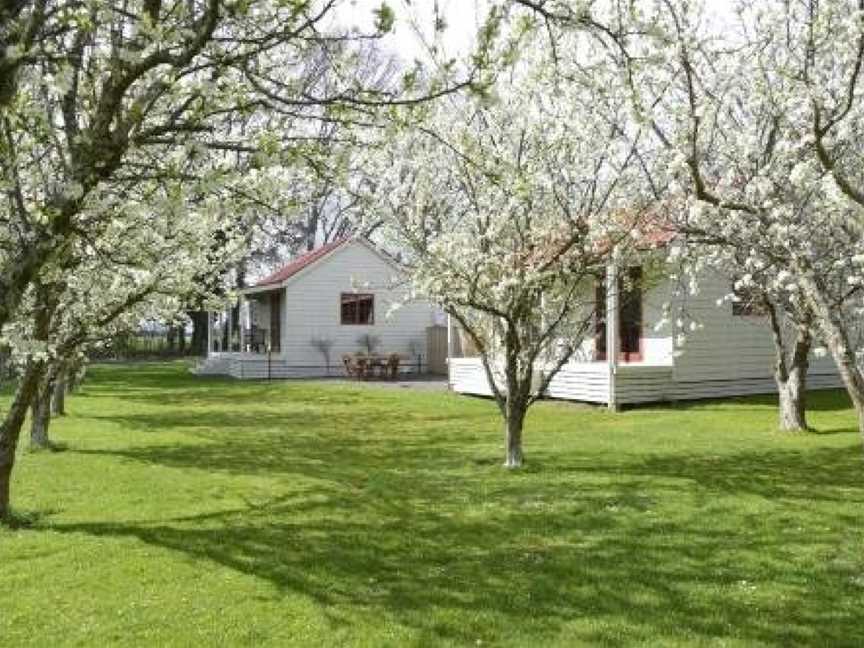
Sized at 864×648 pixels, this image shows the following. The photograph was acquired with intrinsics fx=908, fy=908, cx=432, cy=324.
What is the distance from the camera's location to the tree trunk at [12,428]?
9.96m

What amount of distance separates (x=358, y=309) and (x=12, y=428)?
28.9 metres

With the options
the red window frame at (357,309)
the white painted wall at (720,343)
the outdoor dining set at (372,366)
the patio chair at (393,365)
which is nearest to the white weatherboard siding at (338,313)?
the red window frame at (357,309)

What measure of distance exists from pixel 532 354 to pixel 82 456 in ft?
25.6

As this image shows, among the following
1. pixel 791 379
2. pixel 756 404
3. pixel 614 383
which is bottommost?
pixel 756 404

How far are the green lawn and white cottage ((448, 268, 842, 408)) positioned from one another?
13.2 ft

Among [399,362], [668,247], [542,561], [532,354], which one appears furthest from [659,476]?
[399,362]

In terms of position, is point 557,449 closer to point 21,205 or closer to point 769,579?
point 769,579

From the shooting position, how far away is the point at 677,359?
2238 cm

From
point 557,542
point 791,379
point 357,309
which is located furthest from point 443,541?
point 357,309

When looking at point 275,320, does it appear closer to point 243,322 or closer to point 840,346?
point 243,322

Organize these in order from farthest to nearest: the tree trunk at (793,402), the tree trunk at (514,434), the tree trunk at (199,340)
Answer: the tree trunk at (199,340) < the tree trunk at (793,402) < the tree trunk at (514,434)

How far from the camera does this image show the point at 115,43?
477 centimetres

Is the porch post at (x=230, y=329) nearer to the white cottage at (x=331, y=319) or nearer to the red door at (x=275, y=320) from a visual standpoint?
the red door at (x=275, y=320)

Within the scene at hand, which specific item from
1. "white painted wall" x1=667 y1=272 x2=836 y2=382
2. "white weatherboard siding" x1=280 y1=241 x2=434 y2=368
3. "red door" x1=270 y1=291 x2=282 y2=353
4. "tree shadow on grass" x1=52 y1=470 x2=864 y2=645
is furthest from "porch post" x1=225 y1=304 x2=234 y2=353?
"tree shadow on grass" x1=52 y1=470 x2=864 y2=645
